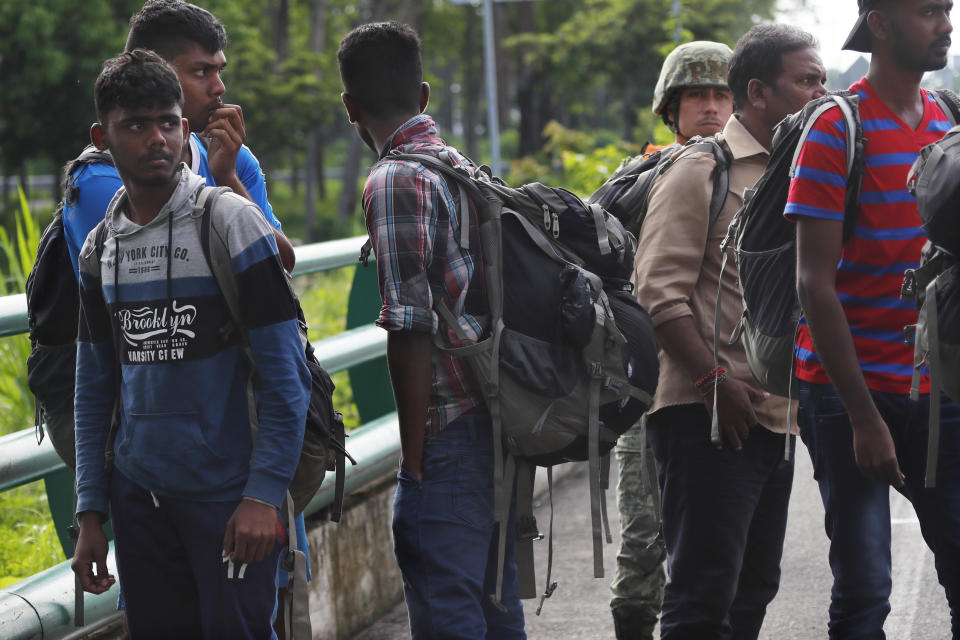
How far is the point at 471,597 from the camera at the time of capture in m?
3.06

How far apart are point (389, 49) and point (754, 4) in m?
23.7

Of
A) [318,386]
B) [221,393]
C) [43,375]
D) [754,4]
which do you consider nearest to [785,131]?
[318,386]

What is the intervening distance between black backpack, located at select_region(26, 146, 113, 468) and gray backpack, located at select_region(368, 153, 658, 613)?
0.84 m

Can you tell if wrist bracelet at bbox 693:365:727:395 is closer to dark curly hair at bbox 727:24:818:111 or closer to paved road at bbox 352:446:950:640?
dark curly hair at bbox 727:24:818:111

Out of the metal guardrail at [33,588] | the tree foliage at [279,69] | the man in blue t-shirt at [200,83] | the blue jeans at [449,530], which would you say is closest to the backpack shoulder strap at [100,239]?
the man in blue t-shirt at [200,83]

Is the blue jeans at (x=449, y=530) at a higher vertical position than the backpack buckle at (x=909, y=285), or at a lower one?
lower

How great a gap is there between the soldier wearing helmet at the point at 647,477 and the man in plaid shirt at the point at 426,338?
50.8 inches

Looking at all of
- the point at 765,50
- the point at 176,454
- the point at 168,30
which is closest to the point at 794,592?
the point at 765,50

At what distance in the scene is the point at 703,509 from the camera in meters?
3.54

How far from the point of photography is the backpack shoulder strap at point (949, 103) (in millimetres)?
3275

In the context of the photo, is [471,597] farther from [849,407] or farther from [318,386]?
[849,407]

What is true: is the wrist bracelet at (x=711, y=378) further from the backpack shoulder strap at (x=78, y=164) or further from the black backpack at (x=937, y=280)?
the backpack shoulder strap at (x=78, y=164)

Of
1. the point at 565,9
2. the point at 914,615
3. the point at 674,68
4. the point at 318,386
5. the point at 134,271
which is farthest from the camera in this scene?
the point at 565,9

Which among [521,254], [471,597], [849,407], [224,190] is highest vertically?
[224,190]
